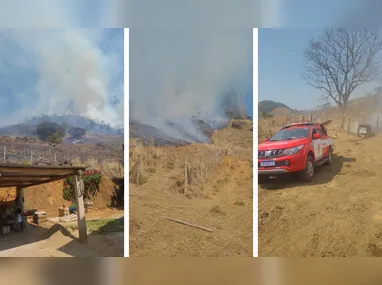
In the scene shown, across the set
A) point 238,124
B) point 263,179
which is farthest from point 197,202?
point 238,124

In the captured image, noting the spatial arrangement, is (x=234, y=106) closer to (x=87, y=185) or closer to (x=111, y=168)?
(x=111, y=168)

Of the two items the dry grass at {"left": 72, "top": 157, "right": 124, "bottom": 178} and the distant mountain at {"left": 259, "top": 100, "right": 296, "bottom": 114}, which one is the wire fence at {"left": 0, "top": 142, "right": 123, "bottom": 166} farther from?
the distant mountain at {"left": 259, "top": 100, "right": 296, "bottom": 114}

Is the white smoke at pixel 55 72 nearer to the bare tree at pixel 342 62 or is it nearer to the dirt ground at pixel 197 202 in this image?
the dirt ground at pixel 197 202

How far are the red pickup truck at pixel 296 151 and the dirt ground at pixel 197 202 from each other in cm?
24

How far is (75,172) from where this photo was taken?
574 cm

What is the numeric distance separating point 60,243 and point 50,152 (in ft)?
4.14

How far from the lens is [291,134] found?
5.68 metres

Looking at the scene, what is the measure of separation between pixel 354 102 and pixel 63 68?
4.10 m

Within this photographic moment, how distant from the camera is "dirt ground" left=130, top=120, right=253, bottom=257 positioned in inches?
222

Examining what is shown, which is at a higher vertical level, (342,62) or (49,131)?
(342,62)

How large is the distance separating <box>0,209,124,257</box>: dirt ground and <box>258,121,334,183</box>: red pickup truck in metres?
2.15

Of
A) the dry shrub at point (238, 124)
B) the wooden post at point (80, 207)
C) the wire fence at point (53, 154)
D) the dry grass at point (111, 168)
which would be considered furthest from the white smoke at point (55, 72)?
the dry shrub at point (238, 124)

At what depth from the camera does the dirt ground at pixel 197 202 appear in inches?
222
